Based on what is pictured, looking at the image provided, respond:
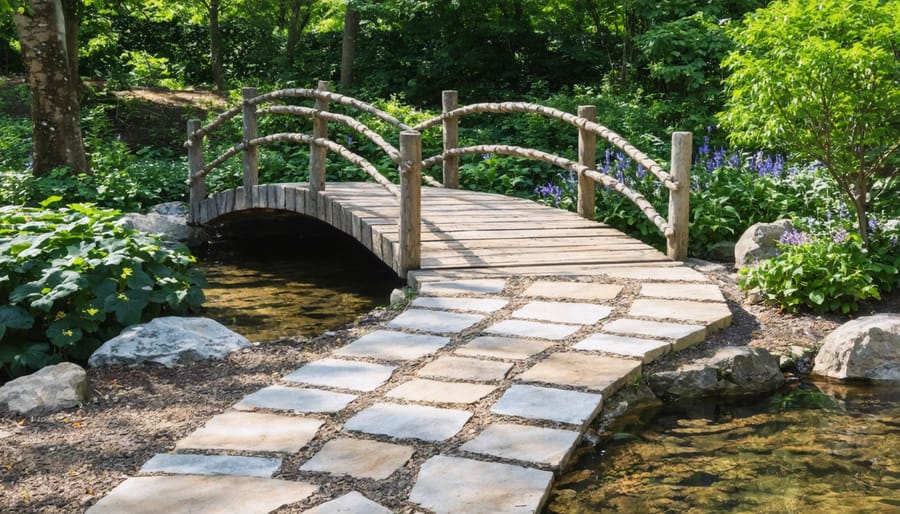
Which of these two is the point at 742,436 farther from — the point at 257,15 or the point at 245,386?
the point at 257,15

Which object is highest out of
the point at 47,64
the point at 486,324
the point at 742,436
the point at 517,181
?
the point at 47,64

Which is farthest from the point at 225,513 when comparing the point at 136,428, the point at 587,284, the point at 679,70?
the point at 679,70

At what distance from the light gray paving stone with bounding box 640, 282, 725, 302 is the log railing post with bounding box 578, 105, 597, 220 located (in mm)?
2160

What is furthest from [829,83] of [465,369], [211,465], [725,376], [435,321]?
[211,465]

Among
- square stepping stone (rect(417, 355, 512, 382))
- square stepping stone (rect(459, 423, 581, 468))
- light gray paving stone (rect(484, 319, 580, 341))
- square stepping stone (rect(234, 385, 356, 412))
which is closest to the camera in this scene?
square stepping stone (rect(459, 423, 581, 468))

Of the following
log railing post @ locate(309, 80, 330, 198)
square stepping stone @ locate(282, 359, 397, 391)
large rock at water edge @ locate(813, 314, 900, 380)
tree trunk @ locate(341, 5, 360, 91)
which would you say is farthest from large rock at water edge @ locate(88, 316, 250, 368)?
tree trunk @ locate(341, 5, 360, 91)

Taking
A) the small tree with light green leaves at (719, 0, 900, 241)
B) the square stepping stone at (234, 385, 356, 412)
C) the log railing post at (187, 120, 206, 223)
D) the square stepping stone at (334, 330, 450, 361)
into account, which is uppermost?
the small tree with light green leaves at (719, 0, 900, 241)

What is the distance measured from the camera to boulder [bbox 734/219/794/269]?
7328 mm

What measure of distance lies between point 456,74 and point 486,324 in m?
12.2

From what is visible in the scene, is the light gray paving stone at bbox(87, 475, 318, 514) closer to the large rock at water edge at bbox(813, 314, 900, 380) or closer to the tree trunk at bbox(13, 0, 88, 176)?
the large rock at water edge at bbox(813, 314, 900, 380)

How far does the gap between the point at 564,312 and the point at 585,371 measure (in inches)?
43.6

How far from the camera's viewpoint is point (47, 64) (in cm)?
1091

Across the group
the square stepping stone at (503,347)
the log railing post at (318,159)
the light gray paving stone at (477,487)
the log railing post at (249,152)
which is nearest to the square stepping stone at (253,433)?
the light gray paving stone at (477,487)

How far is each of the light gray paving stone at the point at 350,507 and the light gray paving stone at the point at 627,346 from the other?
6.93ft
